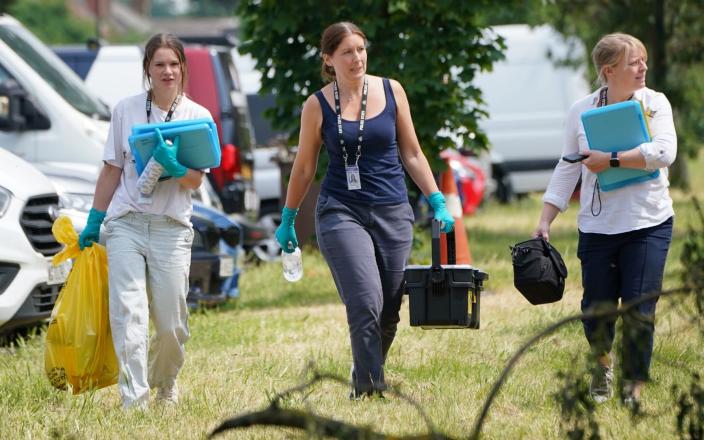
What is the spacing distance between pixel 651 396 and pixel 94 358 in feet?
8.46

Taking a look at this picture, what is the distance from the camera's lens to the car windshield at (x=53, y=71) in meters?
10.5

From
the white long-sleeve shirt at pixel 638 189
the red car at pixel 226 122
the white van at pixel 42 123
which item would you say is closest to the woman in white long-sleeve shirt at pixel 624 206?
the white long-sleeve shirt at pixel 638 189

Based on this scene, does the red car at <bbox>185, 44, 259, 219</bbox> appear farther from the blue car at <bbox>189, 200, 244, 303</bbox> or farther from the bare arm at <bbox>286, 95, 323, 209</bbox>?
the bare arm at <bbox>286, 95, 323, 209</bbox>

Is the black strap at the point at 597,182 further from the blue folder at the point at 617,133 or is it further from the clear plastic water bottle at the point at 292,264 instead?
the clear plastic water bottle at the point at 292,264

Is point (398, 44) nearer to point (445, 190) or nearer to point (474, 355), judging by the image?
point (445, 190)

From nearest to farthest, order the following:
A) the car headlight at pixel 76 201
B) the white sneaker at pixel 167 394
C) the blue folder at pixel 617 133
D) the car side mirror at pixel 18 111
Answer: the blue folder at pixel 617 133, the white sneaker at pixel 167 394, the car headlight at pixel 76 201, the car side mirror at pixel 18 111

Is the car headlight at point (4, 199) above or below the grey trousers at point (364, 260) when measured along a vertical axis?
above

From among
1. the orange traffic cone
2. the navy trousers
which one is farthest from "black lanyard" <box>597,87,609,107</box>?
the orange traffic cone

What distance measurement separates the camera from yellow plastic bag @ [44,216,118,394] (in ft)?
20.3

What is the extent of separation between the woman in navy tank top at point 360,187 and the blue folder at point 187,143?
17.1 inches

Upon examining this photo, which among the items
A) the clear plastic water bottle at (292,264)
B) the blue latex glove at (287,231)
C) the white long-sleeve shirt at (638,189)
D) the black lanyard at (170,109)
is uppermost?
the black lanyard at (170,109)

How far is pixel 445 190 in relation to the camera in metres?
10.9

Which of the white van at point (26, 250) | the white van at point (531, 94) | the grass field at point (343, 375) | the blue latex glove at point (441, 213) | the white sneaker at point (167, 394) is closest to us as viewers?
the grass field at point (343, 375)

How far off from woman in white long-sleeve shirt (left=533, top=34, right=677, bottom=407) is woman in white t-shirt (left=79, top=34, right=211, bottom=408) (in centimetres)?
168
